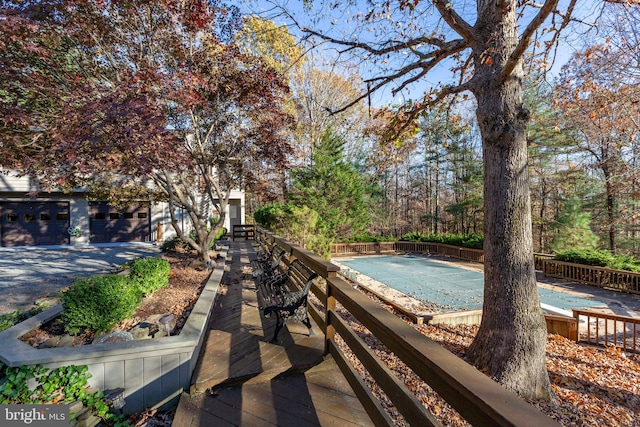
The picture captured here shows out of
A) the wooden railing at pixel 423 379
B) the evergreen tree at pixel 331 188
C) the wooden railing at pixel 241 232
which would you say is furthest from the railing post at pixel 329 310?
the evergreen tree at pixel 331 188

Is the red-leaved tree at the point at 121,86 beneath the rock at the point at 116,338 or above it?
above

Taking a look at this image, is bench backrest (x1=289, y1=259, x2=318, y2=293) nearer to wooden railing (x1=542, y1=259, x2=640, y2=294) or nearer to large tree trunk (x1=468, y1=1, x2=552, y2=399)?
large tree trunk (x1=468, y1=1, x2=552, y2=399)

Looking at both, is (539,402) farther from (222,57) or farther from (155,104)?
(222,57)

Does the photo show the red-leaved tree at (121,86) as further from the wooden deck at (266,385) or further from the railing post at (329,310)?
the railing post at (329,310)

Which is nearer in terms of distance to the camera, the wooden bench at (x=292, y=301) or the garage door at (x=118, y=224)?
the wooden bench at (x=292, y=301)

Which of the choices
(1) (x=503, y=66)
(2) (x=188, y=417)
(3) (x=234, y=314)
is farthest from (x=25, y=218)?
(1) (x=503, y=66)

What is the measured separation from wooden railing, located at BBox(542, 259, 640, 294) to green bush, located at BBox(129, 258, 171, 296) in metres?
13.6

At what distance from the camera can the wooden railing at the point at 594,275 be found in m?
9.43

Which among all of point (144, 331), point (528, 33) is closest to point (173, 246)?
point (144, 331)

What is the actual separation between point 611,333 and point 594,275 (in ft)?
18.3

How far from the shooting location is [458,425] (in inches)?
105

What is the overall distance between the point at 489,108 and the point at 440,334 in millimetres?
3865

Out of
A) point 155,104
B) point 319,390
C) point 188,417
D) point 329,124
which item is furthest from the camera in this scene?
point 329,124

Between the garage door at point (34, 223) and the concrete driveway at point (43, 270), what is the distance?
2.91 ft
